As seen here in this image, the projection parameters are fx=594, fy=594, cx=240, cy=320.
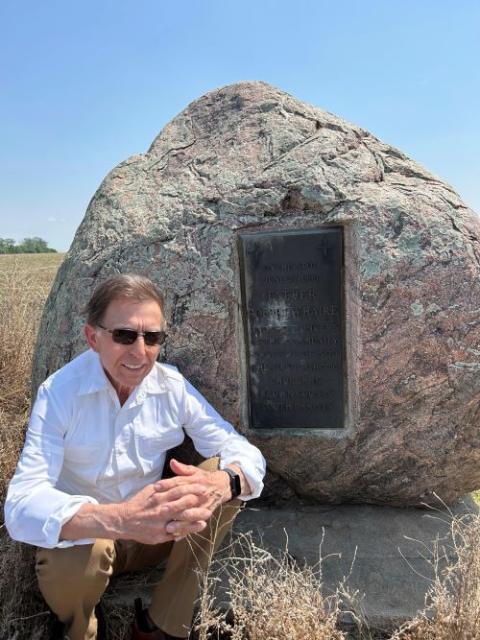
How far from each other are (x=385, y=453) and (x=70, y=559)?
151 centimetres

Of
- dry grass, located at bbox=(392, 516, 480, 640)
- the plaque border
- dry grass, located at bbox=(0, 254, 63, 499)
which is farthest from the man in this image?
dry grass, located at bbox=(0, 254, 63, 499)

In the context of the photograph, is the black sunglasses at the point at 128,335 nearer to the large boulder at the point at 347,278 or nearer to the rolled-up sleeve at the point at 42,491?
the rolled-up sleeve at the point at 42,491

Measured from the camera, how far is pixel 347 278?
8.86 ft

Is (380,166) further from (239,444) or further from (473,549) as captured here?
(473,549)

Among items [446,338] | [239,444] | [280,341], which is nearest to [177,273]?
[280,341]

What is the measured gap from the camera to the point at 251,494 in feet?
7.20

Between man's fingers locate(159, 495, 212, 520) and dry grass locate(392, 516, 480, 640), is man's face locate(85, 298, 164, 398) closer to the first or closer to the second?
man's fingers locate(159, 495, 212, 520)

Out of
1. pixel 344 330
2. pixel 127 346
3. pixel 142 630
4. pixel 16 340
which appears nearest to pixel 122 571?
pixel 142 630

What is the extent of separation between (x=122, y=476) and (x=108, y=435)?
0.17 metres

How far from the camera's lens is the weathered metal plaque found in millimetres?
2717

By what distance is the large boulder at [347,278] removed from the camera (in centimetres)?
264

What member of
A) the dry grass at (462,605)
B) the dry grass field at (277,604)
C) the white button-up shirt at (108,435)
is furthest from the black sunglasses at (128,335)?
the dry grass at (462,605)

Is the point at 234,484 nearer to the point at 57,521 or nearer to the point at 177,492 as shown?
the point at 177,492

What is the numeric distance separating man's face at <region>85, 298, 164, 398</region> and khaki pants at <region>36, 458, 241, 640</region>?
0.45 m
